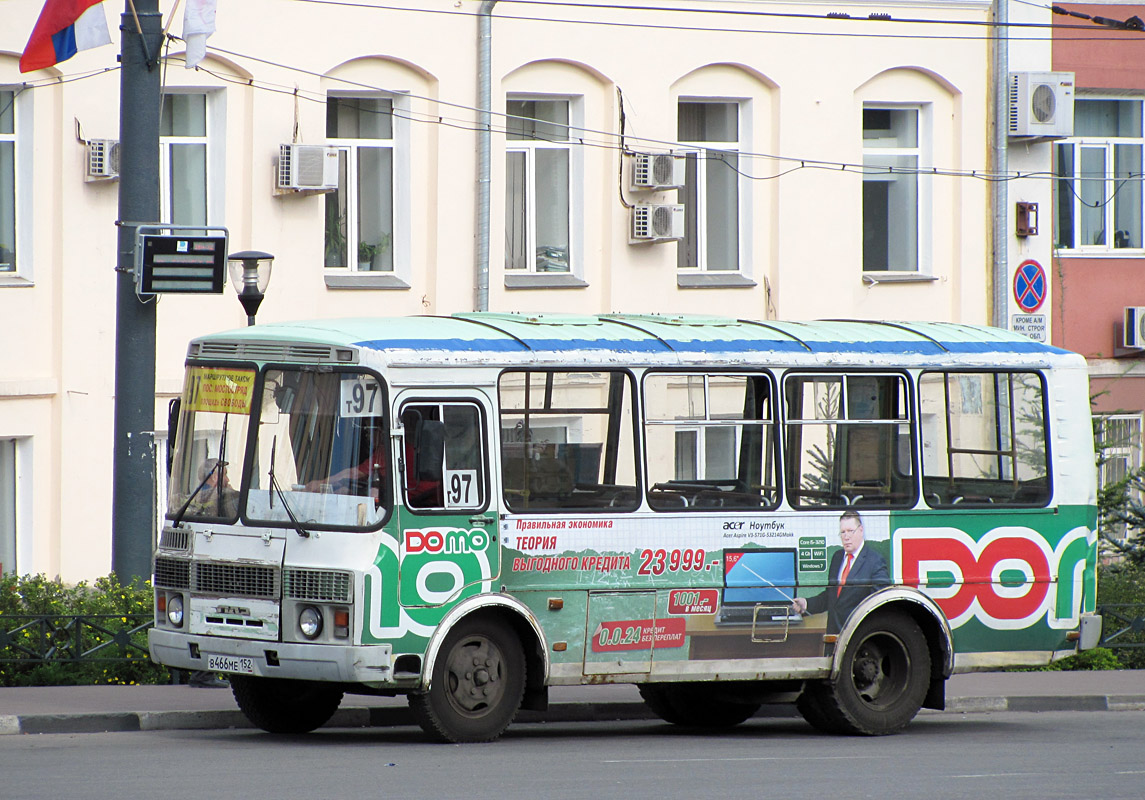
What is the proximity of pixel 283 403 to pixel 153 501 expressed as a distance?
371cm

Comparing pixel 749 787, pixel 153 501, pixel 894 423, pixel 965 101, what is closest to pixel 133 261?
pixel 153 501

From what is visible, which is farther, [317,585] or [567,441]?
[567,441]

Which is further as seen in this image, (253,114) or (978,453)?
(253,114)

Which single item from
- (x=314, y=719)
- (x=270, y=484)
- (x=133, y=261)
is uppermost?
(x=133, y=261)

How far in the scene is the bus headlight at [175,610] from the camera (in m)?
11.9

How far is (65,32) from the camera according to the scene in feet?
50.7

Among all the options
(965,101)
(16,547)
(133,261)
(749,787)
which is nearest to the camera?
(749,787)

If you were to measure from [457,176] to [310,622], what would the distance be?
32.6ft

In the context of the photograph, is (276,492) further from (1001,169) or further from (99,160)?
(1001,169)

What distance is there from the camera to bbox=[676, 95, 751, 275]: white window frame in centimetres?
2178

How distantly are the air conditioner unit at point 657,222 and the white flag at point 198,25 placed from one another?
6915 mm

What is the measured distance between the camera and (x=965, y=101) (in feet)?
74.4

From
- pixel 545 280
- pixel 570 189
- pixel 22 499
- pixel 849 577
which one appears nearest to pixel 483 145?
pixel 570 189

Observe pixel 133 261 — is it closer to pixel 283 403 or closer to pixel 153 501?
pixel 153 501
